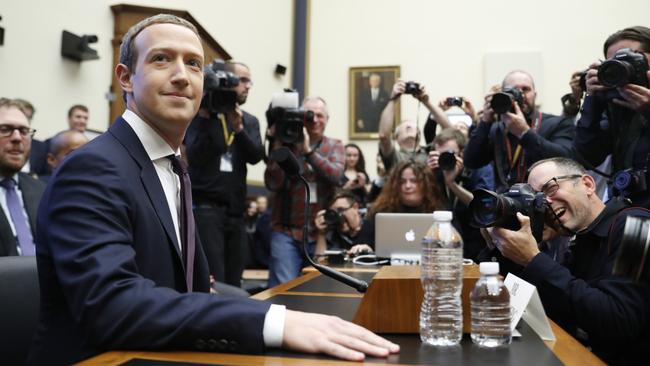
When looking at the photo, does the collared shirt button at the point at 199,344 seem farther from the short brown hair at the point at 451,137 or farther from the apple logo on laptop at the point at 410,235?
the short brown hair at the point at 451,137

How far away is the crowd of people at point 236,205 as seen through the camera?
1058 mm

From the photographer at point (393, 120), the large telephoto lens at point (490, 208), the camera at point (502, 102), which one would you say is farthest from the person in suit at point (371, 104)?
the large telephoto lens at point (490, 208)

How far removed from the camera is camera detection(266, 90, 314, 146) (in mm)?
3311

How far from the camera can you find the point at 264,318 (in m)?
1.06

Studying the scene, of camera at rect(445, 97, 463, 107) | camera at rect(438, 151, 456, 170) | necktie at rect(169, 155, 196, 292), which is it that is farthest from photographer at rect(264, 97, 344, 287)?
necktie at rect(169, 155, 196, 292)

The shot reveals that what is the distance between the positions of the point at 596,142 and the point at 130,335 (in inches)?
87.4

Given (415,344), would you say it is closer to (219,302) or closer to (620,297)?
(219,302)

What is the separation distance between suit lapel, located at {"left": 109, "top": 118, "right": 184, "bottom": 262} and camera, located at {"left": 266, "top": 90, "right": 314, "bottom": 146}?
6.37 ft

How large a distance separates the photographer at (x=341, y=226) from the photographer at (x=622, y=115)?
131cm

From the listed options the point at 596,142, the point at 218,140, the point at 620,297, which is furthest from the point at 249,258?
the point at 620,297

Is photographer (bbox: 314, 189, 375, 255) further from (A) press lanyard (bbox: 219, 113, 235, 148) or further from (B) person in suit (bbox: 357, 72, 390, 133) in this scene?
(B) person in suit (bbox: 357, 72, 390, 133)

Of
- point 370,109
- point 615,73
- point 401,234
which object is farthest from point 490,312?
point 370,109

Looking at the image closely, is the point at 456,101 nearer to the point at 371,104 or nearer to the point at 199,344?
the point at 199,344

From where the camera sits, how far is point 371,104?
8375 millimetres
